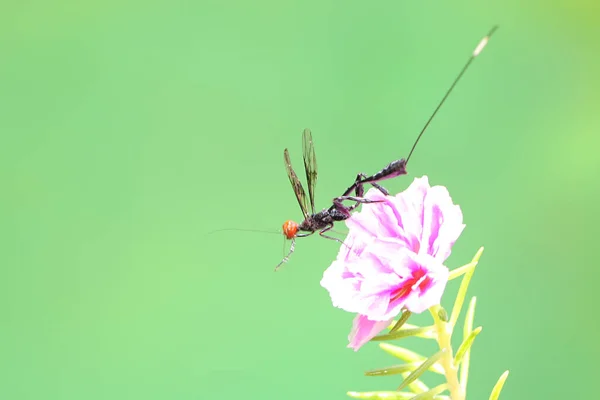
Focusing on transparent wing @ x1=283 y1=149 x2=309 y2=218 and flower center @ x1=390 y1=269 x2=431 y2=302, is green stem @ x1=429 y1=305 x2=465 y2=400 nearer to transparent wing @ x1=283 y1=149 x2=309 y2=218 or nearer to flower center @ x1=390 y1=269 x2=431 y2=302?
flower center @ x1=390 y1=269 x2=431 y2=302

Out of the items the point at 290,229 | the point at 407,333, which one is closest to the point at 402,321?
the point at 407,333

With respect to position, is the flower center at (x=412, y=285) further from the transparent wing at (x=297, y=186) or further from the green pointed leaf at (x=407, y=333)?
the transparent wing at (x=297, y=186)

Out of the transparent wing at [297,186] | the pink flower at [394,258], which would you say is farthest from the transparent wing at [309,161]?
the pink flower at [394,258]

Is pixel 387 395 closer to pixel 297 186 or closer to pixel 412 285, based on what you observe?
pixel 412 285

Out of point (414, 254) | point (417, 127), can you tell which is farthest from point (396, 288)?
point (417, 127)

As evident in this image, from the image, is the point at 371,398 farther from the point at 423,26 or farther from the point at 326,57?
the point at 423,26
